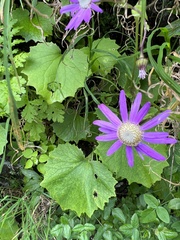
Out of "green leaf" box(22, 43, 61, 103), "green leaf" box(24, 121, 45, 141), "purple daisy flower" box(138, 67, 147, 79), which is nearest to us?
"purple daisy flower" box(138, 67, 147, 79)

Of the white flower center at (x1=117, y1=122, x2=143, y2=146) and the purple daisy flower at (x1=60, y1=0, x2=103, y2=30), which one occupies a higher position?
the purple daisy flower at (x1=60, y1=0, x2=103, y2=30)

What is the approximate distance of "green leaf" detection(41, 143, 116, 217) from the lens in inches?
39.6

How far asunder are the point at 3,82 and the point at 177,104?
0.46m

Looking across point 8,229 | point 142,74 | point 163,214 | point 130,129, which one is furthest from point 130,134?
point 8,229

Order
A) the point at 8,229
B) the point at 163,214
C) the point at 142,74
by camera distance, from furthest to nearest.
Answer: the point at 8,229, the point at 163,214, the point at 142,74

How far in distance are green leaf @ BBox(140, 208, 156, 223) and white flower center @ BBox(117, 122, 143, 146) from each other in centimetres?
21

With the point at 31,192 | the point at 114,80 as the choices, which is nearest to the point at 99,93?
the point at 114,80

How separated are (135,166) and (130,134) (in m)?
0.23

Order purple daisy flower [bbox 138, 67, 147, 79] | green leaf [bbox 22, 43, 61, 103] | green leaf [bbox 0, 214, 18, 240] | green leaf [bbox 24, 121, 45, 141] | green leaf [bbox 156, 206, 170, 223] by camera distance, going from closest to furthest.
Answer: purple daisy flower [bbox 138, 67, 147, 79], green leaf [bbox 156, 206, 170, 223], green leaf [bbox 22, 43, 61, 103], green leaf [bbox 24, 121, 45, 141], green leaf [bbox 0, 214, 18, 240]

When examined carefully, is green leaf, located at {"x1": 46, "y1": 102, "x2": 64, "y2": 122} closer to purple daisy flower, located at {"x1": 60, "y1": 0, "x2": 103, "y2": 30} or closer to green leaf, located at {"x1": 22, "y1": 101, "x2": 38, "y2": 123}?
green leaf, located at {"x1": 22, "y1": 101, "x2": 38, "y2": 123}

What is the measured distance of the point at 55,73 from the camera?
100 centimetres

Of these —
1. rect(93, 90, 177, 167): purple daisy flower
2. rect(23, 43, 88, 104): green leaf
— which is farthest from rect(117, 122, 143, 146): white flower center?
A: rect(23, 43, 88, 104): green leaf

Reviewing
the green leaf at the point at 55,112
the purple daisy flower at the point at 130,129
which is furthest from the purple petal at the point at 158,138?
the green leaf at the point at 55,112

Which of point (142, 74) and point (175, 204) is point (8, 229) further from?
point (142, 74)
